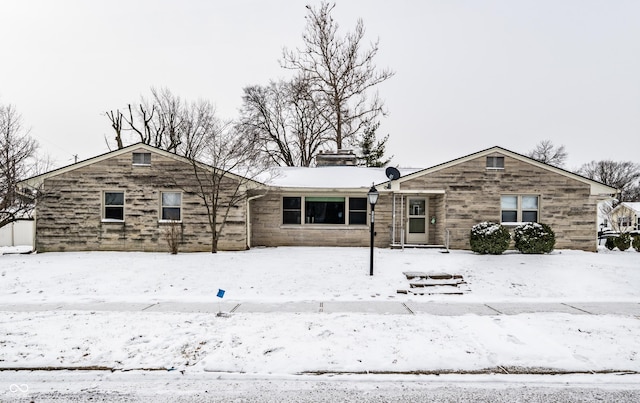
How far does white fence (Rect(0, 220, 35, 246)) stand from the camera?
778 inches

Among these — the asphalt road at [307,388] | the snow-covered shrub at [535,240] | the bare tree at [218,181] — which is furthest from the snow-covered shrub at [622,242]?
the bare tree at [218,181]

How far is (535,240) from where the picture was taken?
1235 centimetres

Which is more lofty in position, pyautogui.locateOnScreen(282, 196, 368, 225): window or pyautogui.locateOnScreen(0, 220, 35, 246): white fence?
pyautogui.locateOnScreen(282, 196, 368, 225): window

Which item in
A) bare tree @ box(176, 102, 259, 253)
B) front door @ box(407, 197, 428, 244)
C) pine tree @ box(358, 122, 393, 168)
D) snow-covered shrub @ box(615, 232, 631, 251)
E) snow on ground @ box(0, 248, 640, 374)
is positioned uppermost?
pine tree @ box(358, 122, 393, 168)

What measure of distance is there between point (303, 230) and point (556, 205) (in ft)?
33.9

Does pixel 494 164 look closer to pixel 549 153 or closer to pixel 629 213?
pixel 629 213

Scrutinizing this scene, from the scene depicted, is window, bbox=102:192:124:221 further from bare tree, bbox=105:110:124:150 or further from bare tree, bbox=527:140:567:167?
bare tree, bbox=527:140:567:167

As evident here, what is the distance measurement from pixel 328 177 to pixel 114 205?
8.85 meters

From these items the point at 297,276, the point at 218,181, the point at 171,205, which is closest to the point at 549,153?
the point at 218,181

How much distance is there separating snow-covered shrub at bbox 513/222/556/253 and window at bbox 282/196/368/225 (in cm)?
598

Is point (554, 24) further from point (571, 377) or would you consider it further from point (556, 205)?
point (571, 377)

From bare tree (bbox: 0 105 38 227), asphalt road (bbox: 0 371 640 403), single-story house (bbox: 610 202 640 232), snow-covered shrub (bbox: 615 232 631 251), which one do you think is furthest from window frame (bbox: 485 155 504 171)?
single-story house (bbox: 610 202 640 232)

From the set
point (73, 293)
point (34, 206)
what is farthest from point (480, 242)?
point (34, 206)

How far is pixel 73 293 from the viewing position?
8164 millimetres
